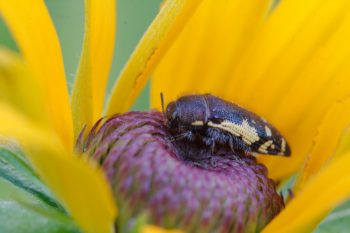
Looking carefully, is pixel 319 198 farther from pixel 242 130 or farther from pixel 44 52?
pixel 44 52

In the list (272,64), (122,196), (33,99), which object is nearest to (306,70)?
(272,64)

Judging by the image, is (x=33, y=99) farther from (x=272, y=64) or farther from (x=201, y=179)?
(x=272, y=64)

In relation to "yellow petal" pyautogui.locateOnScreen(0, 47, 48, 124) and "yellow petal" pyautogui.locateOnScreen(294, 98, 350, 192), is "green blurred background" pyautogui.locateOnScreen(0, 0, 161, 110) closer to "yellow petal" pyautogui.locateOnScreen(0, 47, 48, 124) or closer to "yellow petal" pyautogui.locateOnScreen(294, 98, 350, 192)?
"yellow petal" pyautogui.locateOnScreen(294, 98, 350, 192)

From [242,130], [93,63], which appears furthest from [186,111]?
[93,63]

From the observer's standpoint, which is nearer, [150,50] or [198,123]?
[150,50]

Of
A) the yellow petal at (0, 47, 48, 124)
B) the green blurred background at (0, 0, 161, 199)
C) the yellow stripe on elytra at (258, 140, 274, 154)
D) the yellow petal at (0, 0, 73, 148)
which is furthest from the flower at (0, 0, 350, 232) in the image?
the green blurred background at (0, 0, 161, 199)
